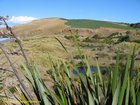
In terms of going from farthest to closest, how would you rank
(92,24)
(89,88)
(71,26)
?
1. (92,24)
2. (71,26)
3. (89,88)

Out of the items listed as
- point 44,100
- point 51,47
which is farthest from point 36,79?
point 51,47

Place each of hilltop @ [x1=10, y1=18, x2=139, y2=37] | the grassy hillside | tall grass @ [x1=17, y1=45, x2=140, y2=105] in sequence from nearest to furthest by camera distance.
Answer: tall grass @ [x1=17, y1=45, x2=140, y2=105], hilltop @ [x1=10, y1=18, x2=139, y2=37], the grassy hillside

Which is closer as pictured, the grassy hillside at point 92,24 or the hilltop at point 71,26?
the hilltop at point 71,26

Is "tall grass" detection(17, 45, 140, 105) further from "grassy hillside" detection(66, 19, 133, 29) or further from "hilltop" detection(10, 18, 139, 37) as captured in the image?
"grassy hillside" detection(66, 19, 133, 29)

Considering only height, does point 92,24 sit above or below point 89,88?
below

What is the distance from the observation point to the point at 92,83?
10.5 ft

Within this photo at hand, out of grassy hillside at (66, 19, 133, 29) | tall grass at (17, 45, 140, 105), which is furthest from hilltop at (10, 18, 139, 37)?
tall grass at (17, 45, 140, 105)

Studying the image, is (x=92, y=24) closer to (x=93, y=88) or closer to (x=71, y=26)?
(x=71, y=26)

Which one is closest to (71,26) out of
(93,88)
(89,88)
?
(93,88)

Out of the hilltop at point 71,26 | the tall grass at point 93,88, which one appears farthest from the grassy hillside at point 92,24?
the tall grass at point 93,88

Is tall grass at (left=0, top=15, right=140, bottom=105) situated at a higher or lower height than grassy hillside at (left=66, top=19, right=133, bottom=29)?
higher

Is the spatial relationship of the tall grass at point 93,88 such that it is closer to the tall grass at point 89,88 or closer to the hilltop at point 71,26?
the tall grass at point 89,88

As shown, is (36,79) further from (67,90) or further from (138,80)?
(138,80)

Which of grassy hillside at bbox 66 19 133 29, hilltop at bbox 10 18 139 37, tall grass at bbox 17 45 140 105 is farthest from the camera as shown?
grassy hillside at bbox 66 19 133 29
